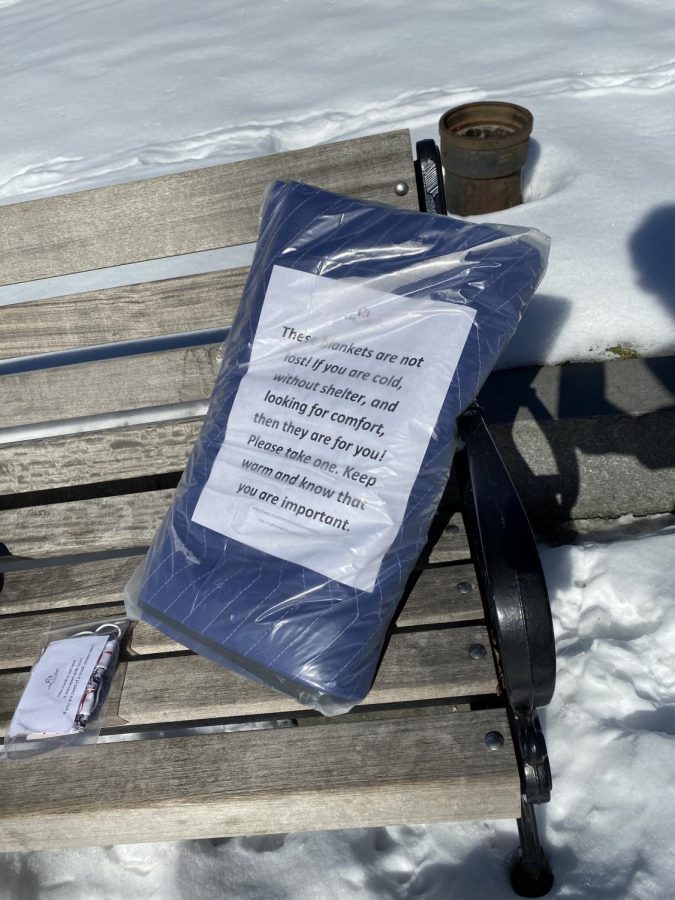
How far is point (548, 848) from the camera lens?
144cm

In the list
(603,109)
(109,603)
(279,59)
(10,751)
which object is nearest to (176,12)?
(279,59)

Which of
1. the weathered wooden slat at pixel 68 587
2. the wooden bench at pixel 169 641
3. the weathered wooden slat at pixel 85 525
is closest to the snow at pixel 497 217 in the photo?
the wooden bench at pixel 169 641

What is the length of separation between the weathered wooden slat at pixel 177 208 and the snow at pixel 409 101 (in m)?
0.76

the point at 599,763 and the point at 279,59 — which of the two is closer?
the point at 599,763

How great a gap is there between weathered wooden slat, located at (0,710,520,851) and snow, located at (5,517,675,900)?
1.22ft

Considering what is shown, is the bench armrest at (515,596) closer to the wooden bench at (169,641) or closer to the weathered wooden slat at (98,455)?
the wooden bench at (169,641)

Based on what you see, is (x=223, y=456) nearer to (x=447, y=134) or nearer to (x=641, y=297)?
(x=641, y=297)

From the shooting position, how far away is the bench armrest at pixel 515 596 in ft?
3.46

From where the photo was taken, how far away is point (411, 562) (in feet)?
4.00

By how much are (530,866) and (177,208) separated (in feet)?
4.62

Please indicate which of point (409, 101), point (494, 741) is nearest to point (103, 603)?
point (494, 741)

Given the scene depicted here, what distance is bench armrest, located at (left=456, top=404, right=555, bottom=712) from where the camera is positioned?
105 cm

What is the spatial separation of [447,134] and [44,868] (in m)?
2.42

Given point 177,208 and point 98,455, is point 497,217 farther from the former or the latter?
point 98,455
